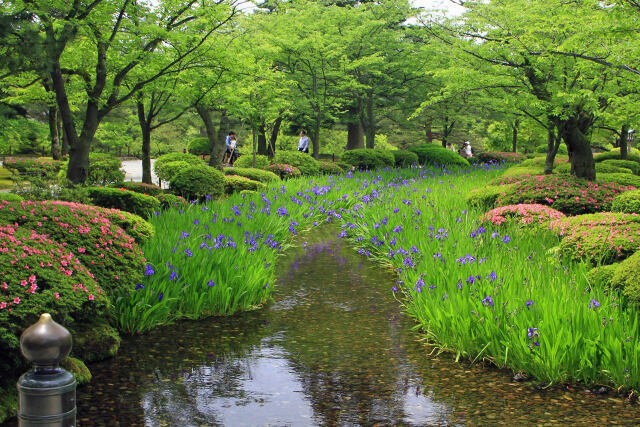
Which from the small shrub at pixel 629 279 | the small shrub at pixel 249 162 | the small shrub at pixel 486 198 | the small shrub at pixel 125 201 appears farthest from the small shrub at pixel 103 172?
the small shrub at pixel 629 279

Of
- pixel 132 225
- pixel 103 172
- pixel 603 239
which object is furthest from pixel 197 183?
pixel 603 239

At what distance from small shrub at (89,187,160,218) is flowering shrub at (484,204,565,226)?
543cm

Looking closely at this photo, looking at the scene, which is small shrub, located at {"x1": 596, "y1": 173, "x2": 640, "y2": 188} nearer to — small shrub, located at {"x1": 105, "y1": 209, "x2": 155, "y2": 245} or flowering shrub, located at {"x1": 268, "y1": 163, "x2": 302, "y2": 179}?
flowering shrub, located at {"x1": 268, "y1": 163, "x2": 302, "y2": 179}

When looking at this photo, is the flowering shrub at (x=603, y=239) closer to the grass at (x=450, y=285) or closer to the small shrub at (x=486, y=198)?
the grass at (x=450, y=285)

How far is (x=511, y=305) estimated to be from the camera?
5020 millimetres

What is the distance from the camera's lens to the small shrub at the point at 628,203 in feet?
28.2

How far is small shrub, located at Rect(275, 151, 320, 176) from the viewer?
20028 millimetres

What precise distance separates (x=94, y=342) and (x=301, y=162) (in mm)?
15731

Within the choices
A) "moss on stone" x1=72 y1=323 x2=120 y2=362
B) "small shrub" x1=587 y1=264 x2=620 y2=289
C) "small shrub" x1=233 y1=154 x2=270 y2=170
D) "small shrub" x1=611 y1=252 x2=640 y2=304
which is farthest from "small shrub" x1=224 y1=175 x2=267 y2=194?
"small shrub" x1=611 y1=252 x2=640 y2=304

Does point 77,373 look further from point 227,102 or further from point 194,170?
point 227,102

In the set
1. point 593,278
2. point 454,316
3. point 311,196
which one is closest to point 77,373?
point 454,316

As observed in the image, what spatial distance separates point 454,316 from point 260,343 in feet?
5.95

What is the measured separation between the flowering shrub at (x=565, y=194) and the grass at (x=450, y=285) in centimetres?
132

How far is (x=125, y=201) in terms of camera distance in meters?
9.33
